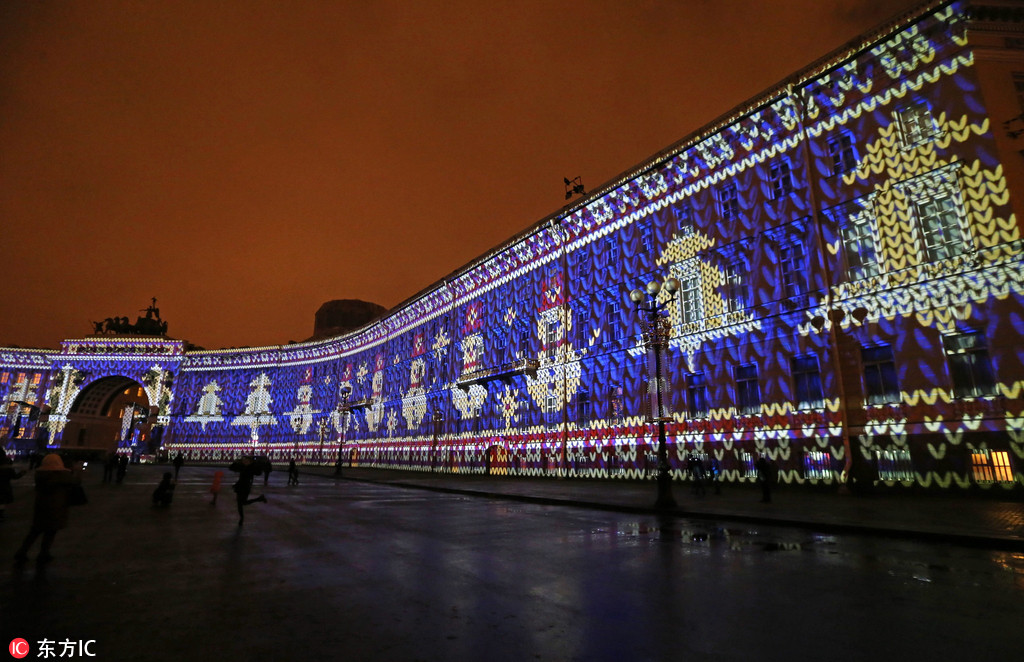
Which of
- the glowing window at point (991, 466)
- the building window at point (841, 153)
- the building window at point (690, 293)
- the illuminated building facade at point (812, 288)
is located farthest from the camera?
the building window at point (690, 293)

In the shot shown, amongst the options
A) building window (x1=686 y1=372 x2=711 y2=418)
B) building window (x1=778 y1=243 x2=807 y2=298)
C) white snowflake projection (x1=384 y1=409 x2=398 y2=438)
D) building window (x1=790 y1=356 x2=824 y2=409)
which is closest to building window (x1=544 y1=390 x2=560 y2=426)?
building window (x1=686 y1=372 x2=711 y2=418)

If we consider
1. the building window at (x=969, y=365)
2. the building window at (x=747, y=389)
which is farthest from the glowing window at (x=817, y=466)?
the building window at (x=969, y=365)

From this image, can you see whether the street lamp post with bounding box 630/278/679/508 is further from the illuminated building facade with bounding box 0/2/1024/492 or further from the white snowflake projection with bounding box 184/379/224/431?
the white snowflake projection with bounding box 184/379/224/431

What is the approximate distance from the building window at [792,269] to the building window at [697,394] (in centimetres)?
535

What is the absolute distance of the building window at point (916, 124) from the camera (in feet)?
59.7

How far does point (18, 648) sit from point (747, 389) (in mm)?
23060

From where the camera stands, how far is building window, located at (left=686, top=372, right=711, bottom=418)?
23.4 meters

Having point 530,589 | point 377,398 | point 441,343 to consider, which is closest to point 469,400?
point 441,343

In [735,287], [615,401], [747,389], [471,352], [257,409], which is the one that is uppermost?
[471,352]

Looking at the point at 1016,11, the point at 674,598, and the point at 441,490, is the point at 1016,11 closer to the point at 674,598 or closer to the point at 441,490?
the point at 674,598

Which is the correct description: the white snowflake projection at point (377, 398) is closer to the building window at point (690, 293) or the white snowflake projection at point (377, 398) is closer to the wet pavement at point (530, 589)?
the building window at point (690, 293)

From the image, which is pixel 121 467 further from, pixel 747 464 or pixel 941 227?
pixel 941 227

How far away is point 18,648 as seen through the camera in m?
3.96

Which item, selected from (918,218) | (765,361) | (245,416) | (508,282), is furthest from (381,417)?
(918,218)
